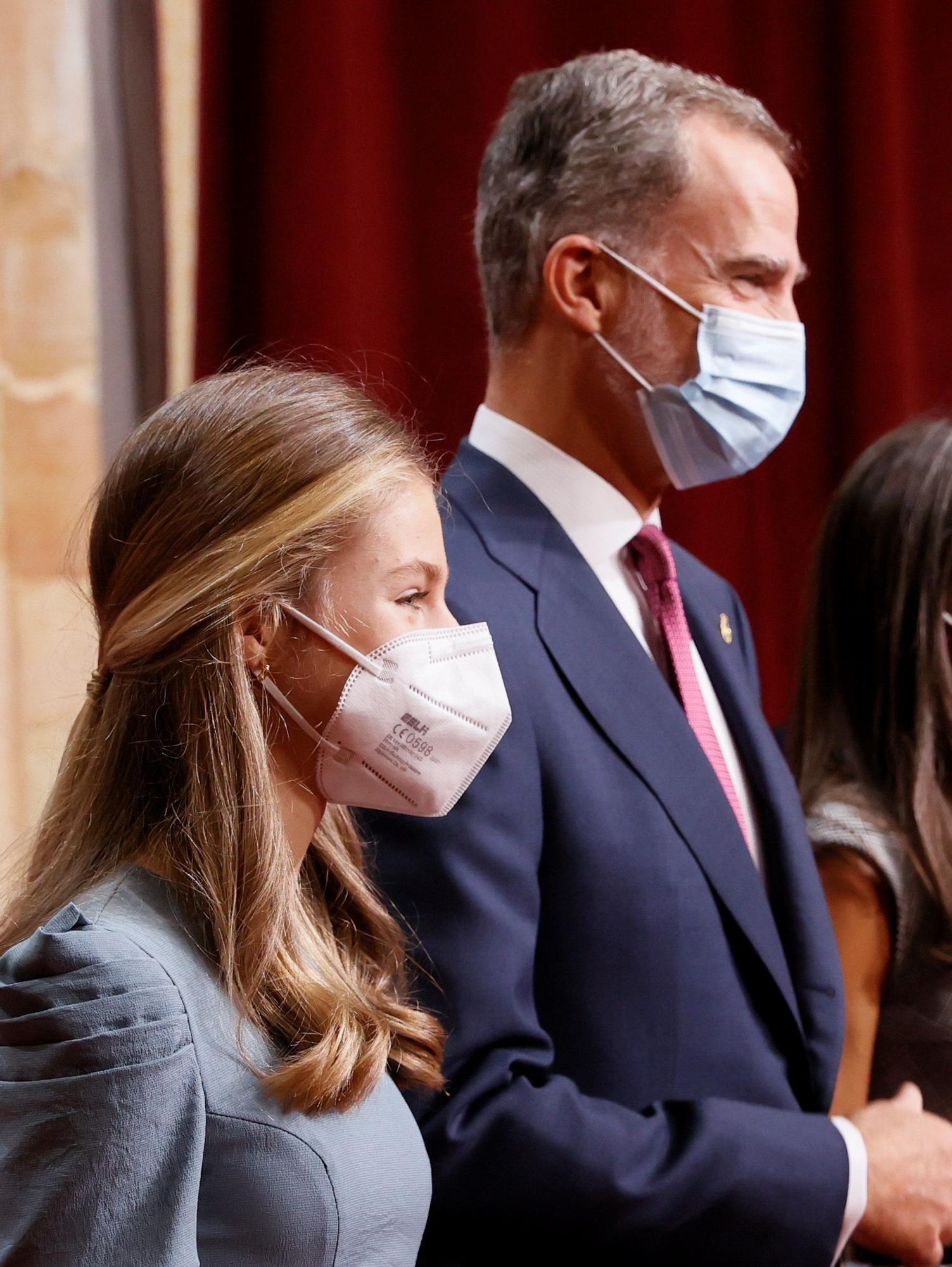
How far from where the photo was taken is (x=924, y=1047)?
1.66 meters

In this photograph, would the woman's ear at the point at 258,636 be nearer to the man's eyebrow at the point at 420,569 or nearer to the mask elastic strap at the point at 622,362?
the man's eyebrow at the point at 420,569

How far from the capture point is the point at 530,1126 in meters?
1.24

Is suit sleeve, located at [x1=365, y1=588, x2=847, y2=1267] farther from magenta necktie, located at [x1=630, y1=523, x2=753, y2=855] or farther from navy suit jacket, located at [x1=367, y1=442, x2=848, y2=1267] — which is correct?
magenta necktie, located at [x1=630, y1=523, x2=753, y2=855]

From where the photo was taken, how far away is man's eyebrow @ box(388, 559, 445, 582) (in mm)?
1190

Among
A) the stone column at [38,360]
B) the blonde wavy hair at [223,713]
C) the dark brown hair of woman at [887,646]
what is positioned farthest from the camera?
the stone column at [38,360]

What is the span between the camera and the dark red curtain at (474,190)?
2373 millimetres

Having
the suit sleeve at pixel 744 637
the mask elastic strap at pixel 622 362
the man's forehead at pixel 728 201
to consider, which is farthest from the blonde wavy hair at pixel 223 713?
the suit sleeve at pixel 744 637

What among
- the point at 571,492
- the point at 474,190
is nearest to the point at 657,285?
the point at 571,492

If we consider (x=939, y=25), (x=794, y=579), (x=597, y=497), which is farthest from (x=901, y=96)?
(x=597, y=497)

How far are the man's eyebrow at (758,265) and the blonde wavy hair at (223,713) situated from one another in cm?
60

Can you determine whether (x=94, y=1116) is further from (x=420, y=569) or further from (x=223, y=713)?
(x=420, y=569)

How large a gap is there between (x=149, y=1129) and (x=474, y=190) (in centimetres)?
191

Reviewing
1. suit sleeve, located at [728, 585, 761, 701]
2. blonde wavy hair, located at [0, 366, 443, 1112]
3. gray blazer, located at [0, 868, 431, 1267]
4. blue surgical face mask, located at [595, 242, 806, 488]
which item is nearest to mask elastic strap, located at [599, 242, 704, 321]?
blue surgical face mask, located at [595, 242, 806, 488]

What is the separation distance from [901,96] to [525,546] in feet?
5.14
